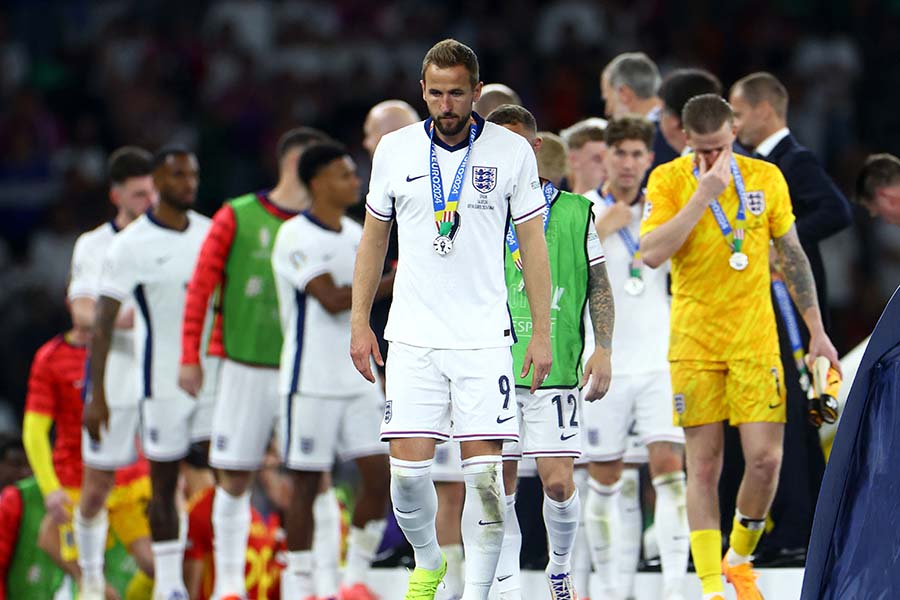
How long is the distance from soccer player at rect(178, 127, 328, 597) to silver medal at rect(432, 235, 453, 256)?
325 centimetres

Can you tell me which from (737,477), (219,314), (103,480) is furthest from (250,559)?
(737,477)

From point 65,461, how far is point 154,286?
1.88m

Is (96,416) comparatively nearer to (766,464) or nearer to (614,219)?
(614,219)

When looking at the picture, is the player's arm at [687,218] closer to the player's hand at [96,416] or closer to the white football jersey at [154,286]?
the white football jersey at [154,286]

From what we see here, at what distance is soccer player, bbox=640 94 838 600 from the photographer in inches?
304

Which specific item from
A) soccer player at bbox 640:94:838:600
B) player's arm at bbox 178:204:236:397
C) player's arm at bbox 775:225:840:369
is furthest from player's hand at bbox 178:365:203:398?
player's arm at bbox 775:225:840:369

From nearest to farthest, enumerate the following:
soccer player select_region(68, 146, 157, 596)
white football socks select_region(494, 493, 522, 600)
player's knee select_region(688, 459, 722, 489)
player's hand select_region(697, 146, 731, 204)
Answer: white football socks select_region(494, 493, 522, 600), player's hand select_region(697, 146, 731, 204), player's knee select_region(688, 459, 722, 489), soccer player select_region(68, 146, 157, 596)

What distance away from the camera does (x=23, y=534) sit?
11273mm

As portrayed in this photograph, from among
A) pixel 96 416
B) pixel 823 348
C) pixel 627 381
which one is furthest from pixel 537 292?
pixel 96 416

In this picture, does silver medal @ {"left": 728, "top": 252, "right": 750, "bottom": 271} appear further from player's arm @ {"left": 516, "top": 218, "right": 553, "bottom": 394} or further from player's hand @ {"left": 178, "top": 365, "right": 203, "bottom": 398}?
player's hand @ {"left": 178, "top": 365, "right": 203, "bottom": 398}

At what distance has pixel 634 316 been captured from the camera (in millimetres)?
8898

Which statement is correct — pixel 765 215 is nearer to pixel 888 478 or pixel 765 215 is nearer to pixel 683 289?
pixel 683 289

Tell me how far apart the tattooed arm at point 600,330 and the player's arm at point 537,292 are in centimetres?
55

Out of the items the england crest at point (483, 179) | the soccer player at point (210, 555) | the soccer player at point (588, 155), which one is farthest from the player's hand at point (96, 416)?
the england crest at point (483, 179)
